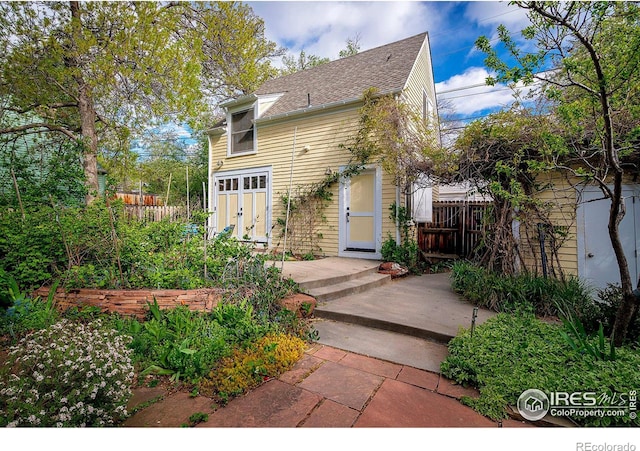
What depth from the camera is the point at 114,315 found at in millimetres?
3094

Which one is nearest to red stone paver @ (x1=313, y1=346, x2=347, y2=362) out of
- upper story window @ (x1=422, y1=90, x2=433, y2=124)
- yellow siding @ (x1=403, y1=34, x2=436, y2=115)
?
yellow siding @ (x1=403, y1=34, x2=436, y2=115)

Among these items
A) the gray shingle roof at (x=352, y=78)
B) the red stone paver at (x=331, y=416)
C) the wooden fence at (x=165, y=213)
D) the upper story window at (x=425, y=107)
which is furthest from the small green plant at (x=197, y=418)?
the upper story window at (x=425, y=107)

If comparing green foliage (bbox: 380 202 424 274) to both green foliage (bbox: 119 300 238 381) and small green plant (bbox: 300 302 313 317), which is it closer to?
small green plant (bbox: 300 302 313 317)

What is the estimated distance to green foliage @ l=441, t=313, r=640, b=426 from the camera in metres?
1.92

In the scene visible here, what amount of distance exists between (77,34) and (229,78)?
5.12 metres

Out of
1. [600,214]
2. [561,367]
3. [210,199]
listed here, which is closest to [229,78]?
[210,199]

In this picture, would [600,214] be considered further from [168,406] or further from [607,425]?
[168,406]

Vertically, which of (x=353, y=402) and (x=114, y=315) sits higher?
(x=114, y=315)

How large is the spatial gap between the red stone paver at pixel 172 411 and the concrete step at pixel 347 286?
217 centimetres

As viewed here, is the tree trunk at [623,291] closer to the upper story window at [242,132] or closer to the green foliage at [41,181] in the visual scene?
the green foliage at [41,181]

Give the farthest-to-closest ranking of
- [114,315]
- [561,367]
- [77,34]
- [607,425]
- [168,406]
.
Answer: [77,34], [114,315], [561,367], [168,406], [607,425]

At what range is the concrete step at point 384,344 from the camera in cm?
266

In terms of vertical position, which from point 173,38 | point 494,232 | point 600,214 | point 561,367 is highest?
point 173,38

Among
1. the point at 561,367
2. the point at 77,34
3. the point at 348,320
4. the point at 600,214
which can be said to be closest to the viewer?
the point at 561,367
